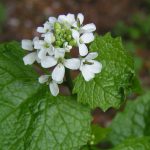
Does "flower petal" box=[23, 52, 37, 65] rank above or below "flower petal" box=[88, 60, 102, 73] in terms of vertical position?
above

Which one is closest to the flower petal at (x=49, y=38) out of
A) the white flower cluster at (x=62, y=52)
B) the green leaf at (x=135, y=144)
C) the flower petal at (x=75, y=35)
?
the white flower cluster at (x=62, y=52)

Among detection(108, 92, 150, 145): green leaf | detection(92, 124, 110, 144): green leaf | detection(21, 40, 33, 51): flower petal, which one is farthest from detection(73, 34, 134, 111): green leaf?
detection(108, 92, 150, 145): green leaf

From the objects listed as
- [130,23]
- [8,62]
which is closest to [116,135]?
[8,62]

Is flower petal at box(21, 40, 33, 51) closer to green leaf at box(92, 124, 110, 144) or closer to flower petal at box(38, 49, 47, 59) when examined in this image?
flower petal at box(38, 49, 47, 59)

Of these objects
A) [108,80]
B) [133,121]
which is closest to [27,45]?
[108,80]

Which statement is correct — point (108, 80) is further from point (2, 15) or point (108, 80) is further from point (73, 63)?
point (2, 15)

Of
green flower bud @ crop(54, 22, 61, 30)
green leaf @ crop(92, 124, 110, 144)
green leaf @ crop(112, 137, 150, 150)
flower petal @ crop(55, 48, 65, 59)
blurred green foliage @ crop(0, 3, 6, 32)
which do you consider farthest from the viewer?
blurred green foliage @ crop(0, 3, 6, 32)

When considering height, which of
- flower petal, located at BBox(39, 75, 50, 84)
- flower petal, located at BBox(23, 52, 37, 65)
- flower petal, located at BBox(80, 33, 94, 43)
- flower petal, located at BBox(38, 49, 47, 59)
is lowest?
flower petal, located at BBox(39, 75, 50, 84)
